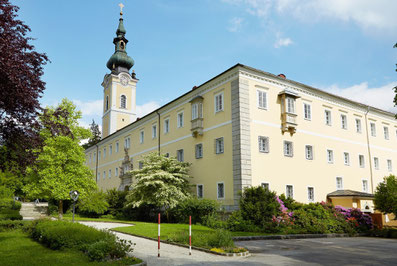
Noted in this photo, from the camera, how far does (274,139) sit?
24672 mm

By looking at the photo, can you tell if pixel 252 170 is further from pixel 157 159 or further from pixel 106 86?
pixel 106 86

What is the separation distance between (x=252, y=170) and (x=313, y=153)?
673 cm

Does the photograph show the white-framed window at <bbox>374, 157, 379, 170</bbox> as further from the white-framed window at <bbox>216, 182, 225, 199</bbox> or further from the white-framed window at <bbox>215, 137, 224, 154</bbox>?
the white-framed window at <bbox>216, 182, 225, 199</bbox>

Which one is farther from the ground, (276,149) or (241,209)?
(276,149)

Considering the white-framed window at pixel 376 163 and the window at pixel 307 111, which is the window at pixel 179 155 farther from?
the white-framed window at pixel 376 163

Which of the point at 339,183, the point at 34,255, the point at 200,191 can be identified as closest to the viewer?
the point at 34,255

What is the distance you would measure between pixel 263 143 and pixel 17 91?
1791 centimetres

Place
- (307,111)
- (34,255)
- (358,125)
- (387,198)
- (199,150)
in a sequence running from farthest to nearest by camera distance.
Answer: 1. (358,125)
2. (307,111)
3. (199,150)
4. (387,198)
5. (34,255)

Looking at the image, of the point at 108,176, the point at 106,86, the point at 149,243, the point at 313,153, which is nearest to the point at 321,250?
Answer: the point at 149,243

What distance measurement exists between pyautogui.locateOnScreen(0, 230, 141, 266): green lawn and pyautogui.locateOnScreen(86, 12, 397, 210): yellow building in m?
13.1

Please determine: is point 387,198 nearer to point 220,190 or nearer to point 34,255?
point 220,190

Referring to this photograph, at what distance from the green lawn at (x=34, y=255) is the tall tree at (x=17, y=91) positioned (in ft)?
8.81

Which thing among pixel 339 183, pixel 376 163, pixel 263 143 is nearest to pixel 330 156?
pixel 339 183

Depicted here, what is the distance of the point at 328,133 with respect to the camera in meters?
28.6
